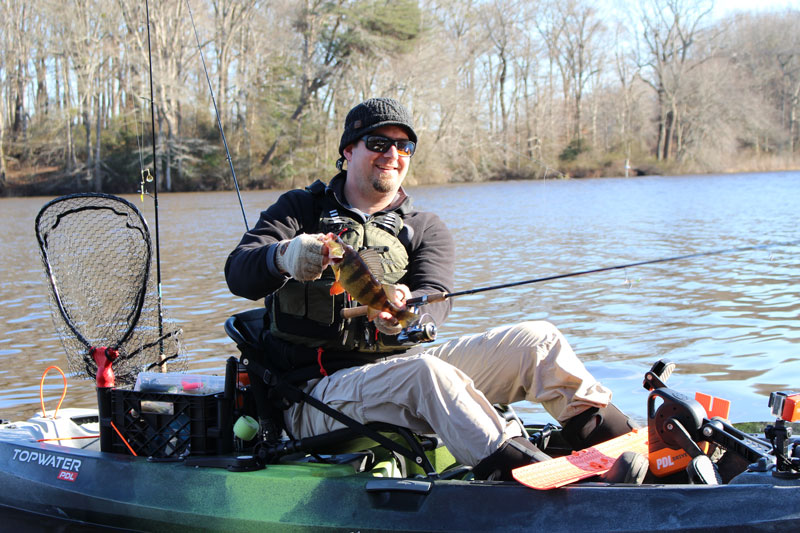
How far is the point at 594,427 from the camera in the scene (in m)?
3.16

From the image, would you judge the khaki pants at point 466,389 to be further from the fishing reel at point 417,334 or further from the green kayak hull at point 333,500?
the green kayak hull at point 333,500

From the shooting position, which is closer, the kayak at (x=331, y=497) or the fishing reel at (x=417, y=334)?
the kayak at (x=331, y=497)

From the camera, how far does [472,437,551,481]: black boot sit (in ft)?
9.43

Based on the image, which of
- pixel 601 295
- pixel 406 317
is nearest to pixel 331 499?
pixel 406 317

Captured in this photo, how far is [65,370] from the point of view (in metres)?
6.84

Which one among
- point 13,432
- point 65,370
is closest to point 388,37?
point 65,370

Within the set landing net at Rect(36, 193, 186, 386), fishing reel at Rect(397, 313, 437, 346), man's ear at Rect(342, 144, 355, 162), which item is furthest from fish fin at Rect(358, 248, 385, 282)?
landing net at Rect(36, 193, 186, 386)

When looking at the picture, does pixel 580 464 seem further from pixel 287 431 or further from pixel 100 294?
pixel 100 294

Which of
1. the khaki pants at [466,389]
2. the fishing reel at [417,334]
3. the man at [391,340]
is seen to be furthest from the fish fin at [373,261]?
the khaki pants at [466,389]

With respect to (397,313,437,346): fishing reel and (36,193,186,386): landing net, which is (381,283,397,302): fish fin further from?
(36,193,186,386): landing net

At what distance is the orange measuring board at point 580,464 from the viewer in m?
2.76

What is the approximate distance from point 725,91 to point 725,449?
143 feet

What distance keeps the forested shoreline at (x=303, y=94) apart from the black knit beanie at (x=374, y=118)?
27.4 m

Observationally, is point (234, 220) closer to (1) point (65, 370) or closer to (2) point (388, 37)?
(1) point (65, 370)
